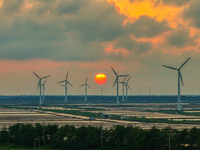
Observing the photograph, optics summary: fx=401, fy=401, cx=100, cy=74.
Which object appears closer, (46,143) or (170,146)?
(170,146)

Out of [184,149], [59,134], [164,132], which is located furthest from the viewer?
[59,134]

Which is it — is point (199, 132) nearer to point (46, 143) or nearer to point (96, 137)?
point (96, 137)

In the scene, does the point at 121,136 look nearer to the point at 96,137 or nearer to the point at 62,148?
the point at 96,137

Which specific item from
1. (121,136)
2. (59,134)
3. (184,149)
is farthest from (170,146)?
(59,134)

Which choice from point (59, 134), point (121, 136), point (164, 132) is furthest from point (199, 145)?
point (59, 134)

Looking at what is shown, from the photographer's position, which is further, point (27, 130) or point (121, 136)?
point (27, 130)

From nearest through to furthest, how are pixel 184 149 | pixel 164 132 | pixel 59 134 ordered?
pixel 184 149 < pixel 164 132 < pixel 59 134
